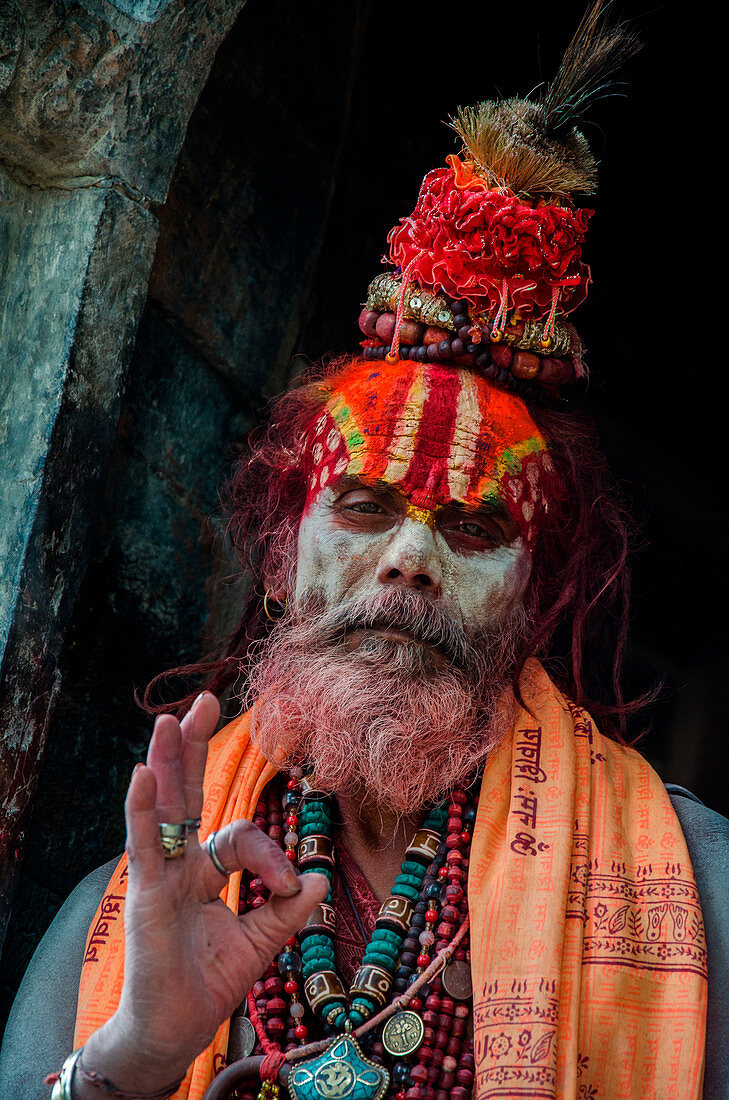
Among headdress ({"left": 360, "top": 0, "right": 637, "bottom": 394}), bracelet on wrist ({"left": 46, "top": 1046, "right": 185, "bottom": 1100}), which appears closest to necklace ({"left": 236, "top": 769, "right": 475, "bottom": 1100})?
bracelet on wrist ({"left": 46, "top": 1046, "right": 185, "bottom": 1100})

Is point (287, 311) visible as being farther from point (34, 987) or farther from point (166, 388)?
point (34, 987)

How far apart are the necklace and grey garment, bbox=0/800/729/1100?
371mm

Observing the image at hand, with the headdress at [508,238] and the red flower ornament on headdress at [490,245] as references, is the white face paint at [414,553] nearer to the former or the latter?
the headdress at [508,238]

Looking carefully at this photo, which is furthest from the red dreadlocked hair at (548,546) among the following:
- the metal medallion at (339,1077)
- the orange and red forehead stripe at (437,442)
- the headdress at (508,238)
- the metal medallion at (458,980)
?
the metal medallion at (339,1077)

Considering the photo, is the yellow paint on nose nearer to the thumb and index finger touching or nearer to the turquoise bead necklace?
the turquoise bead necklace

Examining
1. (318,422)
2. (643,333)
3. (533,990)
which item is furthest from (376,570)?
(643,333)

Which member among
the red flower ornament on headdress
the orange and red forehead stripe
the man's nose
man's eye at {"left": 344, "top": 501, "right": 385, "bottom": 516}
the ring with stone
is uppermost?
the red flower ornament on headdress

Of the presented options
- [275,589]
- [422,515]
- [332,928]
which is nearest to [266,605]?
[275,589]

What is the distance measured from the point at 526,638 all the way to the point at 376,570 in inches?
16.8

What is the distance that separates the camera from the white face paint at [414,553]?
2.46 m

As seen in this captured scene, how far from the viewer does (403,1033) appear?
209cm

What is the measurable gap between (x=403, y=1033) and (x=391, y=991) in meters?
0.10

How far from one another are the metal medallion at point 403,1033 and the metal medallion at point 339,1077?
0.15 feet

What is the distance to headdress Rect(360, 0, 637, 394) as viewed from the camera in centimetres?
258
